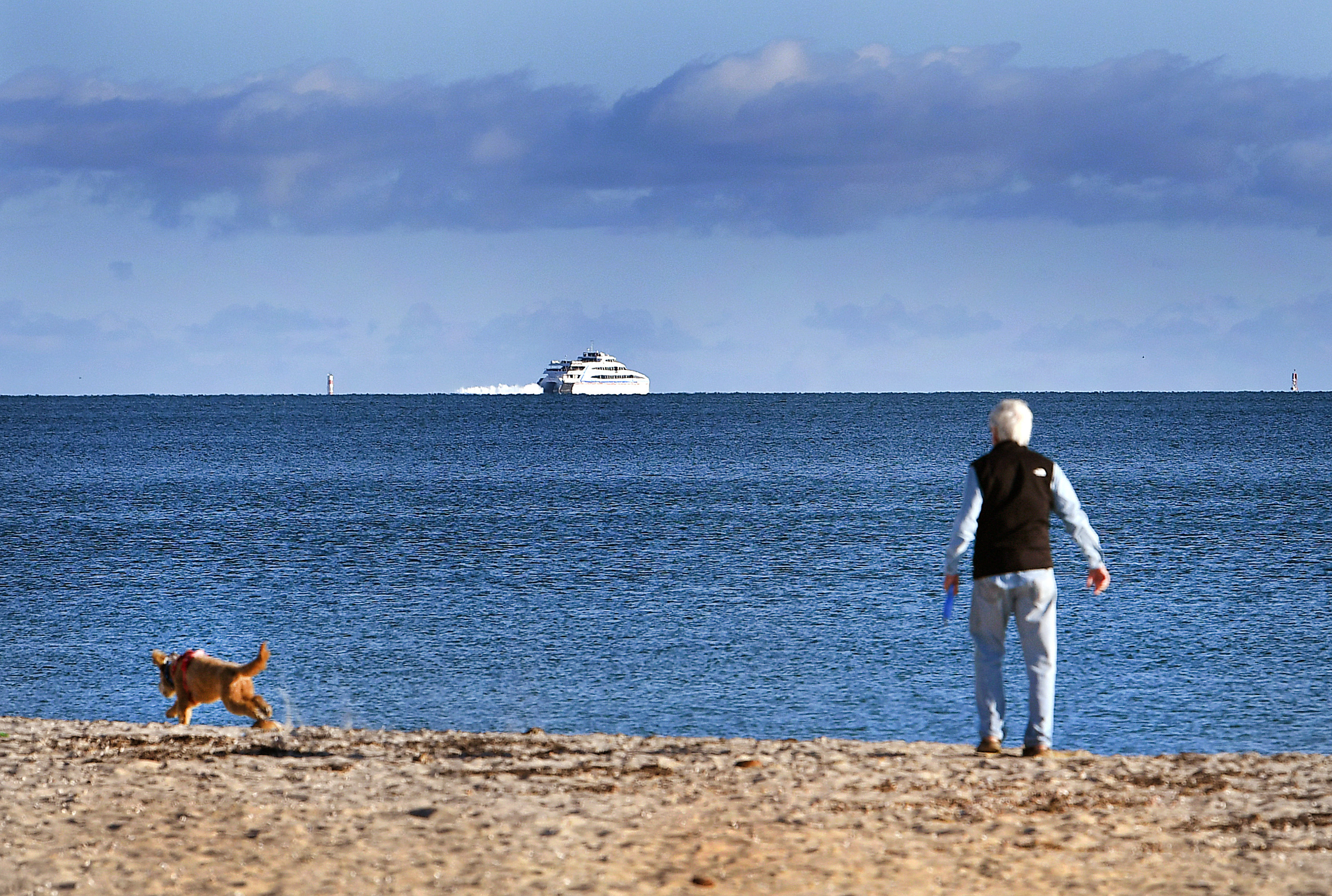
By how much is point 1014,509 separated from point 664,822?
2622mm

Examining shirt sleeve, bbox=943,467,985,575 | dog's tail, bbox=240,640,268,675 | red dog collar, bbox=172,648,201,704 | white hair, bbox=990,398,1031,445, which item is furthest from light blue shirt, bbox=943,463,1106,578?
red dog collar, bbox=172,648,201,704

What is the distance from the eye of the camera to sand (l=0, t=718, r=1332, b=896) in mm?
6164

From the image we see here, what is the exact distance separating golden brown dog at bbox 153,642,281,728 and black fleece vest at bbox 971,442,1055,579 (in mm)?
5284

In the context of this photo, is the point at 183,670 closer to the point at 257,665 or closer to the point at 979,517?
the point at 257,665

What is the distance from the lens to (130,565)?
2788cm

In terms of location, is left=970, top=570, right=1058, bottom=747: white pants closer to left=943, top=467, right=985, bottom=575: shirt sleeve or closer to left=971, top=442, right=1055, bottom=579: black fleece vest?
left=971, top=442, right=1055, bottom=579: black fleece vest

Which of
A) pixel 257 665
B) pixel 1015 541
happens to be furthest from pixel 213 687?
pixel 1015 541

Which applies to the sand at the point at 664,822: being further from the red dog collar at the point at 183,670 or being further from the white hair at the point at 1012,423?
the white hair at the point at 1012,423

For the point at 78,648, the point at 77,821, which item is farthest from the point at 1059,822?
the point at 78,648

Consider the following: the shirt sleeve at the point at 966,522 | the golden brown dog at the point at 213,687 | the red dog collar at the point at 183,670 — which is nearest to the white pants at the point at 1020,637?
the shirt sleeve at the point at 966,522

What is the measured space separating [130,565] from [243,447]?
6240cm

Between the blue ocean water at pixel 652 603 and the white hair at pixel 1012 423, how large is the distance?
569cm

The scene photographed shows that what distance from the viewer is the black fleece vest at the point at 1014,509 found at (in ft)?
25.6

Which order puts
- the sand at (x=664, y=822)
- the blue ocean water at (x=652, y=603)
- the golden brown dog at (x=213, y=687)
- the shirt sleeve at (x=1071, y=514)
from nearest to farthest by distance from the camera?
the sand at (x=664, y=822)
the shirt sleeve at (x=1071, y=514)
the golden brown dog at (x=213, y=687)
the blue ocean water at (x=652, y=603)
